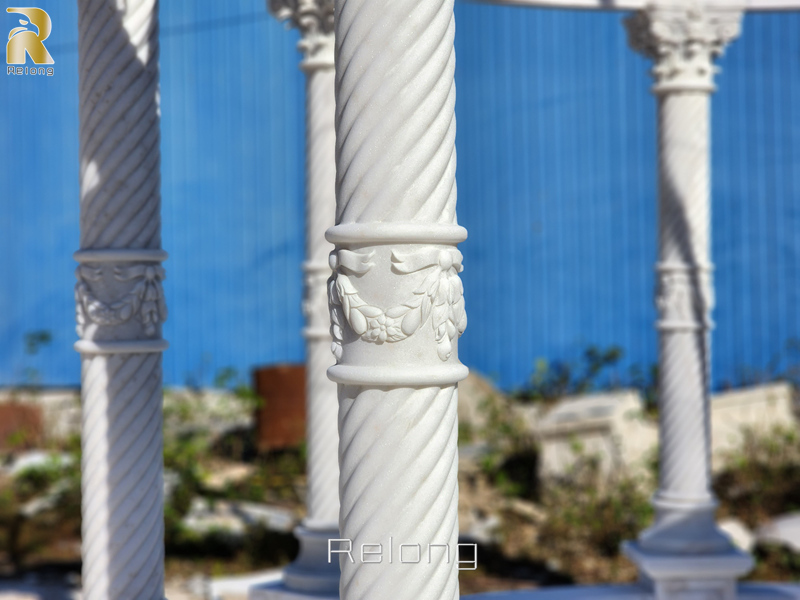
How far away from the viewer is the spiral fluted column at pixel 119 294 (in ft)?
12.9

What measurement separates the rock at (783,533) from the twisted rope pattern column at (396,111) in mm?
7543

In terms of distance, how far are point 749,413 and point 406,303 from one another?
972cm

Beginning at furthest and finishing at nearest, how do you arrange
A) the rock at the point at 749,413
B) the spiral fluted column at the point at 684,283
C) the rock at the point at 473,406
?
1. the rock at the point at 473,406
2. the rock at the point at 749,413
3. the spiral fluted column at the point at 684,283

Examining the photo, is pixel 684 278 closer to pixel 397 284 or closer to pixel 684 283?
pixel 684 283

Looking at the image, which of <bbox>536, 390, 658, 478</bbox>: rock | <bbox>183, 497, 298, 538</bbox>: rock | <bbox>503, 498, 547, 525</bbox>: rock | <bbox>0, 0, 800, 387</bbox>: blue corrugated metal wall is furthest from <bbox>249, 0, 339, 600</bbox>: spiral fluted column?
<bbox>0, 0, 800, 387</bbox>: blue corrugated metal wall

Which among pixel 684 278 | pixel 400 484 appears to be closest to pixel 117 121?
pixel 400 484

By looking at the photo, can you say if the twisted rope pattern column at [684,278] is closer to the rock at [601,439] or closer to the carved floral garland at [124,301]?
the rock at [601,439]

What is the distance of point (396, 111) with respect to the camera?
2.53m

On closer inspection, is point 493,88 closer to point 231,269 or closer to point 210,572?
point 231,269

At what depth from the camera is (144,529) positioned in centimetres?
402

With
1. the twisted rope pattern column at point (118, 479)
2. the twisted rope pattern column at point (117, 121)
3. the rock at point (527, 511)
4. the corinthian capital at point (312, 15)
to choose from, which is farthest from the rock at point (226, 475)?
the twisted rope pattern column at point (117, 121)

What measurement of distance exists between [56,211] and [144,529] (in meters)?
9.92

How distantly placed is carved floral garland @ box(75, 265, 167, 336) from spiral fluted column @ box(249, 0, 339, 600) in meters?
2.24

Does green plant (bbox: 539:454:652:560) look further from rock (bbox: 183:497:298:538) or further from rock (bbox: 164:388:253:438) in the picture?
rock (bbox: 164:388:253:438)
